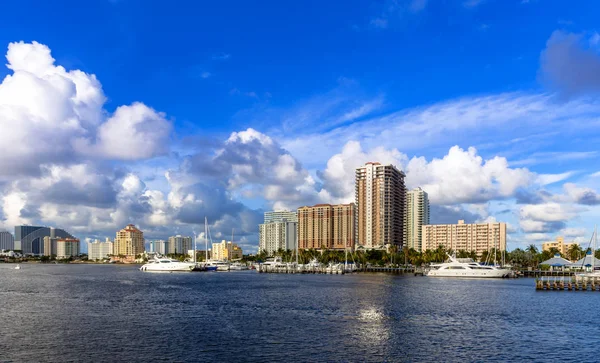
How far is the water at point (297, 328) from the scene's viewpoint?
54469 millimetres

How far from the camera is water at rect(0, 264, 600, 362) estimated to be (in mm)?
54469

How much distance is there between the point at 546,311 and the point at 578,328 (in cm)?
1784

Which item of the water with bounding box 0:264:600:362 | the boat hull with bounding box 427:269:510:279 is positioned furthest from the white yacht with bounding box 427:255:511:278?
the water with bounding box 0:264:600:362

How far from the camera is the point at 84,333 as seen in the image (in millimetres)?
64312

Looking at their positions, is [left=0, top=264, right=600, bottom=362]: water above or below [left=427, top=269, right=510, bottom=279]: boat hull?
above

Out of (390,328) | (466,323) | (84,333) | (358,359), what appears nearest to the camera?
(358,359)

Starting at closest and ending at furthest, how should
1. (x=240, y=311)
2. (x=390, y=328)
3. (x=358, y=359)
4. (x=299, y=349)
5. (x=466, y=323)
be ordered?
(x=358, y=359), (x=299, y=349), (x=390, y=328), (x=466, y=323), (x=240, y=311)

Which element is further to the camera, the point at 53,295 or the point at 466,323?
the point at 53,295

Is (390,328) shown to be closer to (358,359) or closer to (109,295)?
(358,359)

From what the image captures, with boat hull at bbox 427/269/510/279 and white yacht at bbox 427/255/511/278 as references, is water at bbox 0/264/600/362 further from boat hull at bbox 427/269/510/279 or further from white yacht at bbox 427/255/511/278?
white yacht at bbox 427/255/511/278

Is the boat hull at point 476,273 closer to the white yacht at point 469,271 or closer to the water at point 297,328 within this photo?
the white yacht at point 469,271

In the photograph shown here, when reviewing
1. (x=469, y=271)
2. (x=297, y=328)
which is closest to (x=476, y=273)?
(x=469, y=271)

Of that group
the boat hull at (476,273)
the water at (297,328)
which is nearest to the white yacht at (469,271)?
the boat hull at (476,273)

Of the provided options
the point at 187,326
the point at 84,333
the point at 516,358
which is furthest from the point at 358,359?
the point at 84,333
